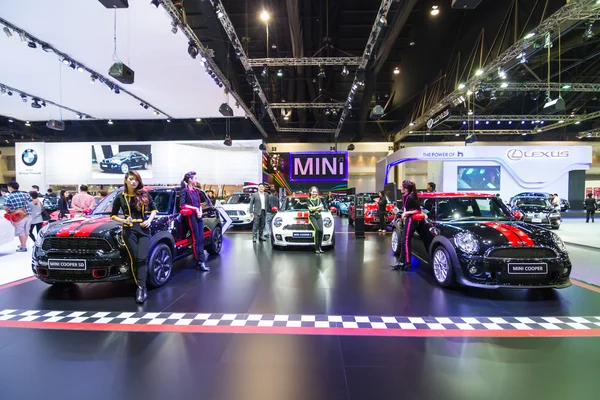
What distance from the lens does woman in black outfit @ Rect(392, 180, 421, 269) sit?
4.45 m

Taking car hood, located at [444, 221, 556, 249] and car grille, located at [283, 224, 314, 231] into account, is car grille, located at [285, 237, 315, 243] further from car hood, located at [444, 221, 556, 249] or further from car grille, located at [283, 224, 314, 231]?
car hood, located at [444, 221, 556, 249]

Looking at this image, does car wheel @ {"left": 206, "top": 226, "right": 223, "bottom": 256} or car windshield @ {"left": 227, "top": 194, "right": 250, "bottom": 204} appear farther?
car windshield @ {"left": 227, "top": 194, "right": 250, "bottom": 204}

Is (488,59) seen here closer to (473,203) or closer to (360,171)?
(473,203)

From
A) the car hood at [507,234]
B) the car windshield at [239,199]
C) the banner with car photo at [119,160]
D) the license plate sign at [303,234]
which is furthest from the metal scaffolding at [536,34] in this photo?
the banner with car photo at [119,160]

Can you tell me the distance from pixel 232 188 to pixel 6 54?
490 inches

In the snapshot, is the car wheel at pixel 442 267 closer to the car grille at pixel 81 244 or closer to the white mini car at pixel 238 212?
the car grille at pixel 81 244

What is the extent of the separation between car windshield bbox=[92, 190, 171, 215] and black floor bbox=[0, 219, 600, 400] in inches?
45.6

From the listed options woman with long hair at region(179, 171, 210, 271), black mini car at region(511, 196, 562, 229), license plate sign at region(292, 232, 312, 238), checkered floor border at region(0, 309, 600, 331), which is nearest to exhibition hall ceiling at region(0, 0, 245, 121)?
woman with long hair at region(179, 171, 210, 271)

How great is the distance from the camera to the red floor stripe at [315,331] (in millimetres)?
2598

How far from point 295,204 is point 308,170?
13.1 metres

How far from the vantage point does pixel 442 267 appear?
3.85m

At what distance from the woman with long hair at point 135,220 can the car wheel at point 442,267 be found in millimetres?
3880

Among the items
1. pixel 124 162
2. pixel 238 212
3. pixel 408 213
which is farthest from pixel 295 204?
pixel 124 162

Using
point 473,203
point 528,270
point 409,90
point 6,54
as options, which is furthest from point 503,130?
point 6,54
